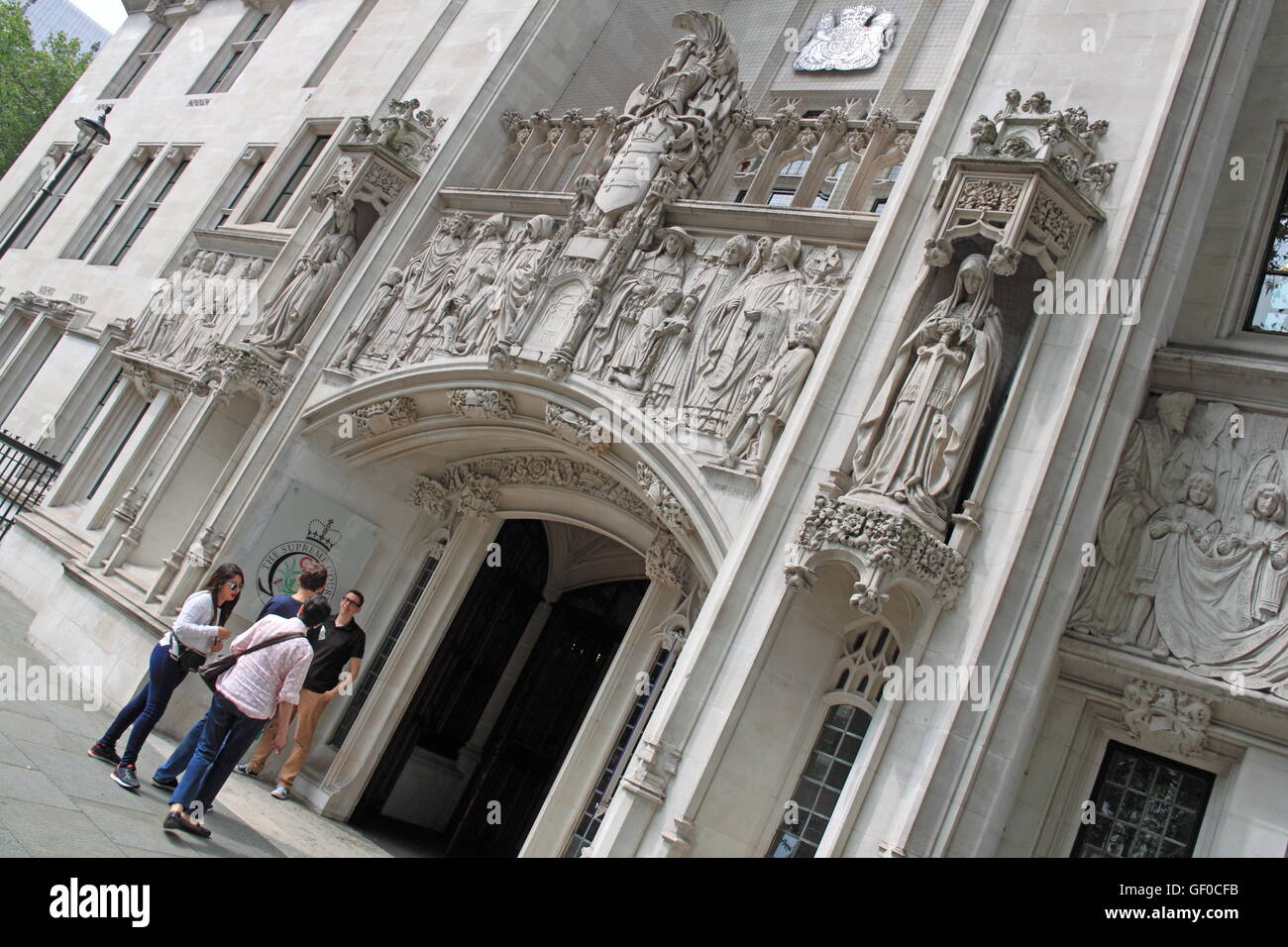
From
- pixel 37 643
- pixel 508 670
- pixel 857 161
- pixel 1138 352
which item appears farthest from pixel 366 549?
pixel 1138 352

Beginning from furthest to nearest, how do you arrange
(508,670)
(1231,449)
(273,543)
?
(508,670), (273,543), (1231,449)

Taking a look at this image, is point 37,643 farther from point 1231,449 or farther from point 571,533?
point 1231,449

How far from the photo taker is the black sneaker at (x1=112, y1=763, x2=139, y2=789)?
24.5 feet

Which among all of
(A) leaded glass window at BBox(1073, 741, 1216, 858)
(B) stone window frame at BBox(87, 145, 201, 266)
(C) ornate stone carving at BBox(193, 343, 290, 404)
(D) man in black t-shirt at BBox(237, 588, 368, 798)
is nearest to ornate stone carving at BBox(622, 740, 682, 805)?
(A) leaded glass window at BBox(1073, 741, 1216, 858)

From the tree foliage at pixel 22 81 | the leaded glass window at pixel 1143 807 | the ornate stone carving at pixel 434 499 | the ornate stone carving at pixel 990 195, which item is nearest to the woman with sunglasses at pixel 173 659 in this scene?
the ornate stone carving at pixel 434 499

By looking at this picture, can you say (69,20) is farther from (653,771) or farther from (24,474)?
(653,771)

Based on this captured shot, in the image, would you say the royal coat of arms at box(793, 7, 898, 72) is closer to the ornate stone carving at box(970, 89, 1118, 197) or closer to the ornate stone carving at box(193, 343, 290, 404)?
the ornate stone carving at box(970, 89, 1118, 197)

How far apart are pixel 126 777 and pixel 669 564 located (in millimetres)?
5326

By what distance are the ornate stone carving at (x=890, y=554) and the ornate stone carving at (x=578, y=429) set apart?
131 inches

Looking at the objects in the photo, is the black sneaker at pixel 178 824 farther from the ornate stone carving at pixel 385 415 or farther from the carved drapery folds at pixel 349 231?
the carved drapery folds at pixel 349 231
